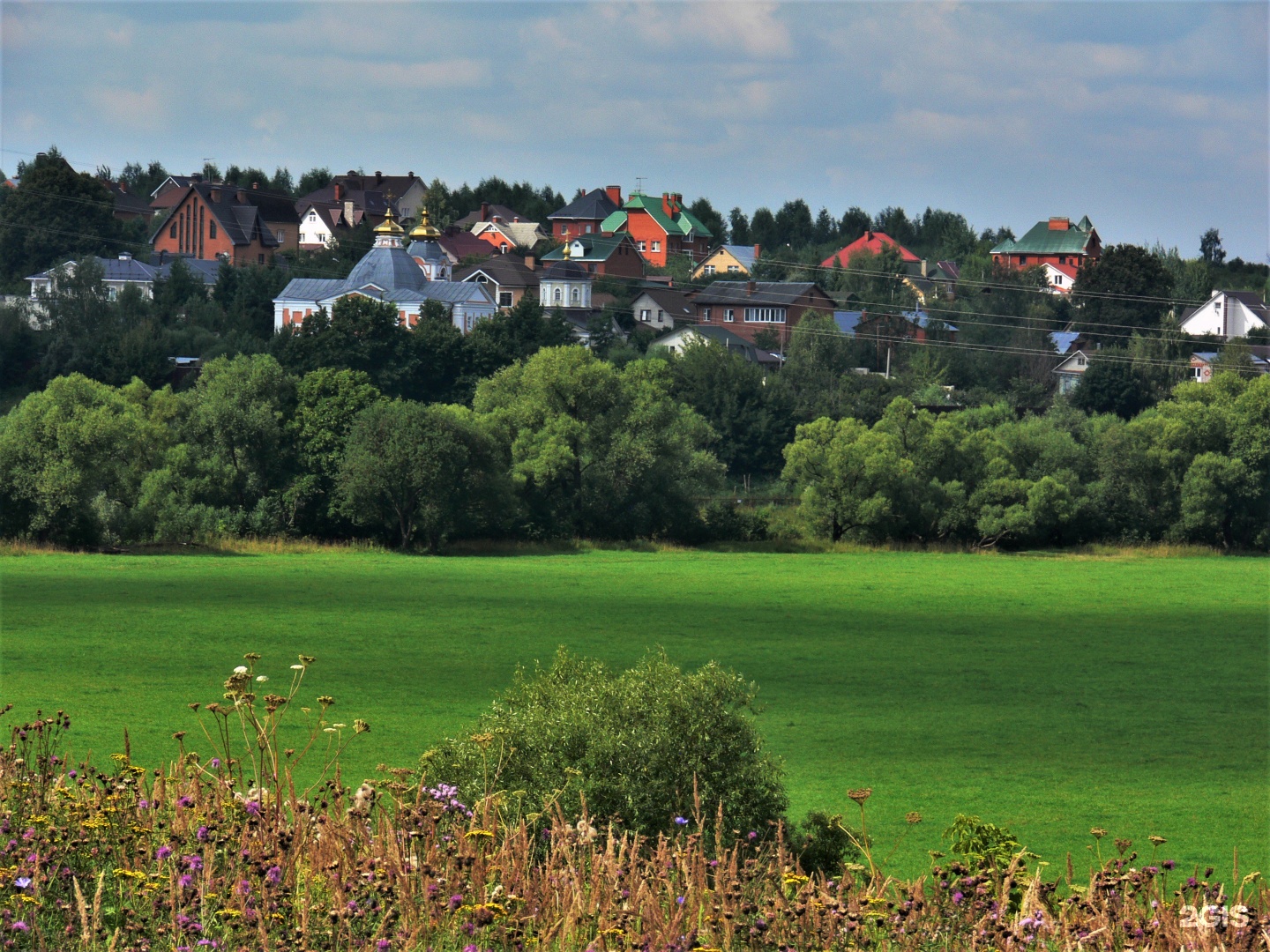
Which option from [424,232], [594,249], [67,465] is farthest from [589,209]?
[67,465]

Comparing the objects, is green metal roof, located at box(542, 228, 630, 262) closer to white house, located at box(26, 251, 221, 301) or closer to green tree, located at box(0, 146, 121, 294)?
white house, located at box(26, 251, 221, 301)

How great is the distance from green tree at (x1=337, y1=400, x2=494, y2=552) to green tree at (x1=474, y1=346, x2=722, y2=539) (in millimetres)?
3749

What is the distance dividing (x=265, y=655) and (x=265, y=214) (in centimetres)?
14257

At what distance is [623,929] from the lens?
6.44 metres

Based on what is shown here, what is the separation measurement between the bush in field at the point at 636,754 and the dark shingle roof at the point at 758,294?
4662 inches

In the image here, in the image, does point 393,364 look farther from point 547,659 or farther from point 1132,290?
point 1132,290

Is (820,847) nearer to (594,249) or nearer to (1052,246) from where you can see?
(594,249)

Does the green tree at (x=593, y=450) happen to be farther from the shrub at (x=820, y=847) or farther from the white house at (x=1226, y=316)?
the white house at (x=1226, y=316)

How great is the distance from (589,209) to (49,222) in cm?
7864

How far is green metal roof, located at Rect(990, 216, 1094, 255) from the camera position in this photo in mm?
187875

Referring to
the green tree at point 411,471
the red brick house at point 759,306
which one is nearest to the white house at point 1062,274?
the red brick house at point 759,306

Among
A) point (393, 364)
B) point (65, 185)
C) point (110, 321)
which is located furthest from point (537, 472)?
point (65, 185)

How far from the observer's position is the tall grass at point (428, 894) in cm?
629

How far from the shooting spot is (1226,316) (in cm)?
13475
